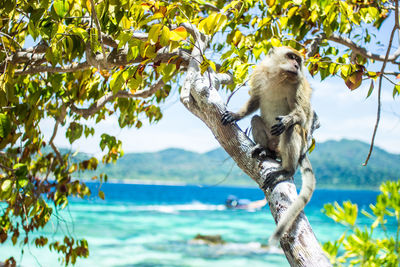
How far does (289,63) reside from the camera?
12.0 feet

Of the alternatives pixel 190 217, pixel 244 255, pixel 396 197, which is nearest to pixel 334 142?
pixel 190 217

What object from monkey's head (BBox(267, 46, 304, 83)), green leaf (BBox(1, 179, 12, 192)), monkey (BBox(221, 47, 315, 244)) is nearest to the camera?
green leaf (BBox(1, 179, 12, 192))

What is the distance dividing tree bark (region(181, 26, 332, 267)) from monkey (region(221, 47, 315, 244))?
53cm

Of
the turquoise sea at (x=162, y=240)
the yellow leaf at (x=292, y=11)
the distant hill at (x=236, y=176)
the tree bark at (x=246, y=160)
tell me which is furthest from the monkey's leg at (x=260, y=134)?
the distant hill at (x=236, y=176)

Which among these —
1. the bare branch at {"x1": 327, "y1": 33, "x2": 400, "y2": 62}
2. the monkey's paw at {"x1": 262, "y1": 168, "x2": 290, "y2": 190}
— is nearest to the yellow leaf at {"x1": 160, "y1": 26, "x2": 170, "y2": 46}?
the monkey's paw at {"x1": 262, "y1": 168, "x2": 290, "y2": 190}

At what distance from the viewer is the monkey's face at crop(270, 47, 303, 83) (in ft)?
12.0

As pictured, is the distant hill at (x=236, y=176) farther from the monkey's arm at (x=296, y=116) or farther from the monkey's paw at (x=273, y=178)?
the monkey's paw at (x=273, y=178)

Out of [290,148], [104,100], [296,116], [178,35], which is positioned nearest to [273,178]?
[178,35]

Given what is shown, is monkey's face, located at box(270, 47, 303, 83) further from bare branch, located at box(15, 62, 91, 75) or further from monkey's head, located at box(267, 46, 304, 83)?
bare branch, located at box(15, 62, 91, 75)

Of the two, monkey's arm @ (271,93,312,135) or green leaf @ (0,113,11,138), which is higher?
monkey's arm @ (271,93,312,135)

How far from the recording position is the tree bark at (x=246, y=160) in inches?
70.1

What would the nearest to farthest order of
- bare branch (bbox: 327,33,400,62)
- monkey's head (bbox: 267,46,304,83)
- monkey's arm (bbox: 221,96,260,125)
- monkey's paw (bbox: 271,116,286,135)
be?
1. monkey's paw (bbox: 271,116,286,135)
2. monkey's head (bbox: 267,46,304,83)
3. monkey's arm (bbox: 221,96,260,125)
4. bare branch (bbox: 327,33,400,62)

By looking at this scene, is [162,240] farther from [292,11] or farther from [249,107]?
[292,11]

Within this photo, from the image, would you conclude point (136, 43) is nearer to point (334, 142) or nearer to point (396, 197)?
point (396, 197)
